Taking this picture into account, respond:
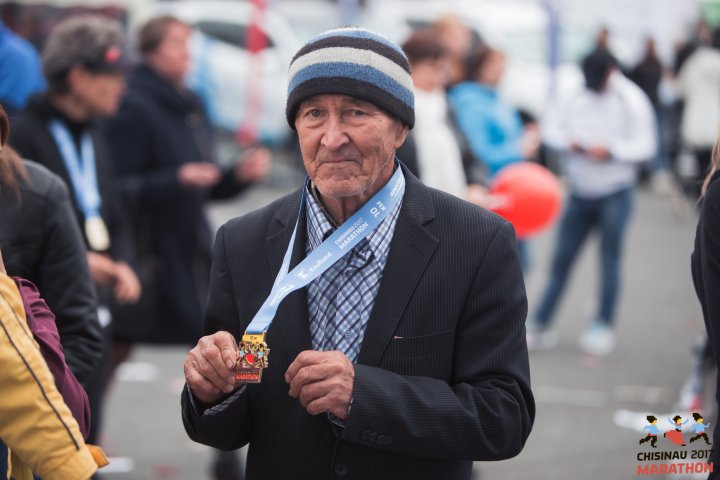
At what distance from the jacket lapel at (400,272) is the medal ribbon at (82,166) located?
2171 mm

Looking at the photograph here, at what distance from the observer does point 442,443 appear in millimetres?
2385

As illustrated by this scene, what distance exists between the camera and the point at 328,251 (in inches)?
96.7

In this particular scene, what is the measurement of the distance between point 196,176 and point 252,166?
16.5 inches

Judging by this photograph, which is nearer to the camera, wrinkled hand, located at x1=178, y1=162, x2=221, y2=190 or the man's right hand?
the man's right hand

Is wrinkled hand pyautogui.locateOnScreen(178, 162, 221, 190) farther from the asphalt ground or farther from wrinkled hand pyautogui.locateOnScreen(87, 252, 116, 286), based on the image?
the asphalt ground

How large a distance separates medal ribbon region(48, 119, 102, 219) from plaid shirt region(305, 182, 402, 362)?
6.86 feet

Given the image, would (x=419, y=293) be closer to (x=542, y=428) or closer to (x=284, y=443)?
(x=284, y=443)

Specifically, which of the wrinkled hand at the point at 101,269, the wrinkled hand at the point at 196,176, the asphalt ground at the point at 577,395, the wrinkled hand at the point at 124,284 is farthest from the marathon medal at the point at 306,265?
the wrinkled hand at the point at 196,176

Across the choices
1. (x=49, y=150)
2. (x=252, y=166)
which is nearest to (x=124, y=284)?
(x=49, y=150)

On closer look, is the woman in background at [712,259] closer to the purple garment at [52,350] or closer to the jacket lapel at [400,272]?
the jacket lapel at [400,272]

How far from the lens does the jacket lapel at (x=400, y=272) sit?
8.04 feet

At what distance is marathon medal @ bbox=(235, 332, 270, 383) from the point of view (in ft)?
7.43

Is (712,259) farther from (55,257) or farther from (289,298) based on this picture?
(55,257)

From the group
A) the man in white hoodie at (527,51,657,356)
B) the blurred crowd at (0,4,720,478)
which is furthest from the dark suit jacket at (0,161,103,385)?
the man in white hoodie at (527,51,657,356)
